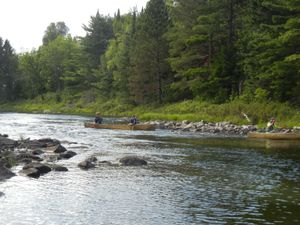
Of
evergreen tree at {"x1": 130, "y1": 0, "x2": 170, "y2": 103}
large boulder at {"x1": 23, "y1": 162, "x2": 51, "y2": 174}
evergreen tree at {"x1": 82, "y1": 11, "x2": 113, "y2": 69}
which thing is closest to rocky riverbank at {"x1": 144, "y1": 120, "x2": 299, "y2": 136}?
evergreen tree at {"x1": 130, "y1": 0, "x2": 170, "y2": 103}

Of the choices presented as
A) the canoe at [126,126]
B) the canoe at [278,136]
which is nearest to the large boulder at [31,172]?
the canoe at [278,136]

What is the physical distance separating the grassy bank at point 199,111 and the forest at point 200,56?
1422 mm

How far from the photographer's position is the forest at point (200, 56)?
4838 cm

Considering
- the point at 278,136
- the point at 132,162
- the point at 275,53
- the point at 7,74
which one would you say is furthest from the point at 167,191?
the point at 7,74

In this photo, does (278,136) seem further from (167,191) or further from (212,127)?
(167,191)

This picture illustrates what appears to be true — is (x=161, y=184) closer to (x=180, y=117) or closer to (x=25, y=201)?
(x=25, y=201)

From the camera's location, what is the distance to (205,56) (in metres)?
63.7

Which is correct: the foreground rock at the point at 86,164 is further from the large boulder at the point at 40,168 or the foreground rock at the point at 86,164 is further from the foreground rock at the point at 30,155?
the large boulder at the point at 40,168

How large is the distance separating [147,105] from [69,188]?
2117 inches

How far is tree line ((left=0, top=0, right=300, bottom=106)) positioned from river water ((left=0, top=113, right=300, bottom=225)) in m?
19.0

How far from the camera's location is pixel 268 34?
48.8 meters

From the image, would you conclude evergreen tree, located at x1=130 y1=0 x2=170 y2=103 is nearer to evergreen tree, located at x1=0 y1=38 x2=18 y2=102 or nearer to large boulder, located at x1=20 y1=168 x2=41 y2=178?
large boulder, located at x1=20 y1=168 x2=41 y2=178

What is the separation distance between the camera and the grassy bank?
1871 inches

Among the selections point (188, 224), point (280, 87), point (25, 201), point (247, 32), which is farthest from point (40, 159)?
point (247, 32)
